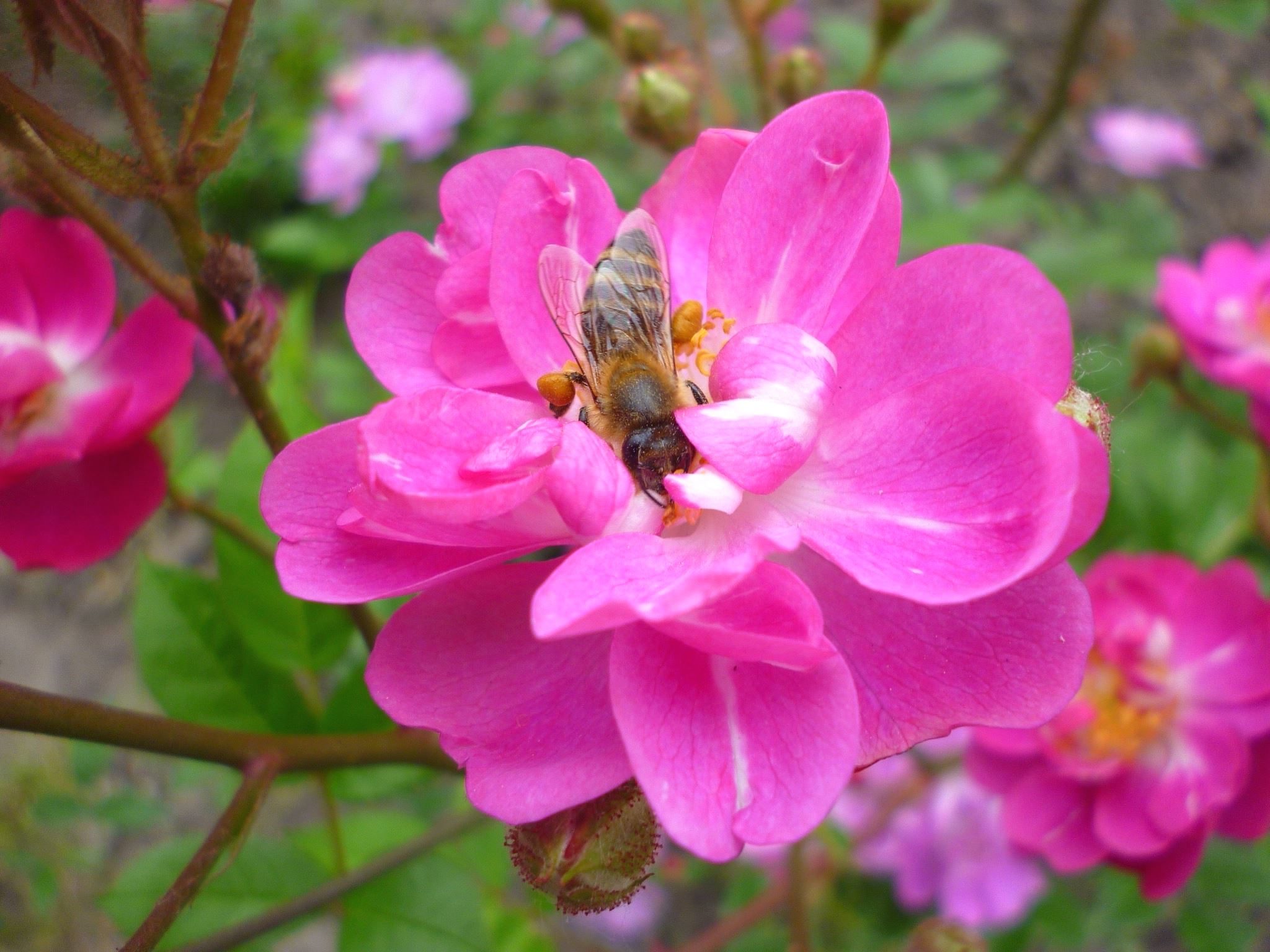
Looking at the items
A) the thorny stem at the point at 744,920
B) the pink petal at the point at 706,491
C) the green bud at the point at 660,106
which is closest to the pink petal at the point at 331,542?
the pink petal at the point at 706,491

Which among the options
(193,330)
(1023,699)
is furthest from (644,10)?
(1023,699)

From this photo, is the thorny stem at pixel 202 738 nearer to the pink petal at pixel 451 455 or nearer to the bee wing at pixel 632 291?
the pink petal at pixel 451 455

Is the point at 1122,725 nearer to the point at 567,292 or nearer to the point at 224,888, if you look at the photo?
the point at 567,292

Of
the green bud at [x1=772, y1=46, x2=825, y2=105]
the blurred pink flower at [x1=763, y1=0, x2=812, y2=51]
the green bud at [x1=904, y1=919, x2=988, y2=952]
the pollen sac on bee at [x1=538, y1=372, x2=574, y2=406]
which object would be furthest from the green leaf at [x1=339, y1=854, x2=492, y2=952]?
the blurred pink flower at [x1=763, y1=0, x2=812, y2=51]

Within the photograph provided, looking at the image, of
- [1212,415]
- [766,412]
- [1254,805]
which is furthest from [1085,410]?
[1212,415]

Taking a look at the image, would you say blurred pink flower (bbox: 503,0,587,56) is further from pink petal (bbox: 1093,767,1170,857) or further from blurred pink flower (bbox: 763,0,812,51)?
pink petal (bbox: 1093,767,1170,857)

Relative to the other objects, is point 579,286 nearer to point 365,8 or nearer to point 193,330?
point 193,330
